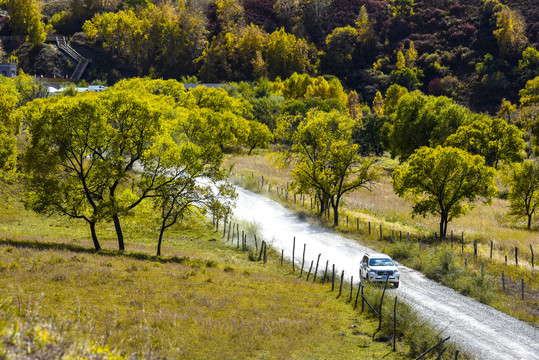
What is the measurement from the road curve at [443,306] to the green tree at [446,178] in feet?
28.7

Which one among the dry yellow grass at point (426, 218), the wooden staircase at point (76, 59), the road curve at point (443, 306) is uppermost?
the wooden staircase at point (76, 59)

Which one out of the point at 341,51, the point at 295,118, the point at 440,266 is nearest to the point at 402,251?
the point at 440,266

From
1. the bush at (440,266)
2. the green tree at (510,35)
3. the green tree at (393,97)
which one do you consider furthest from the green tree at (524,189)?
the green tree at (510,35)

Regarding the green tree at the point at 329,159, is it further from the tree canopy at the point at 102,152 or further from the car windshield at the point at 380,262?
the car windshield at the point at 380,262

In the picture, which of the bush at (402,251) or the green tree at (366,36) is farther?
the green tree at (366,36)

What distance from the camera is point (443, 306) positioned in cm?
2584

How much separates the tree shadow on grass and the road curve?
9.22 meters

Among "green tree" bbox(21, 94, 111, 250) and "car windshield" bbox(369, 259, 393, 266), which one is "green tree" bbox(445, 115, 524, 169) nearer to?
"car windshield" bbox(369, 259, 393, 266)

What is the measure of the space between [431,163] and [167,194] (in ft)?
82.5

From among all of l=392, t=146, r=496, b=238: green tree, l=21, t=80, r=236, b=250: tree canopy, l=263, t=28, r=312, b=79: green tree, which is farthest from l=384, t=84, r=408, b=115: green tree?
l=21, t=80, r=236, b=250: tree canopy

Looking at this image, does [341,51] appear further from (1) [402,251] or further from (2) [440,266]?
(2) [440,266]

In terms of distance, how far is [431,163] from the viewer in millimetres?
43781

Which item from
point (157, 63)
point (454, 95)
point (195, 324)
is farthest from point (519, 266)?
point (157, 63)

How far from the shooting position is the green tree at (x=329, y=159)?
48.8m
